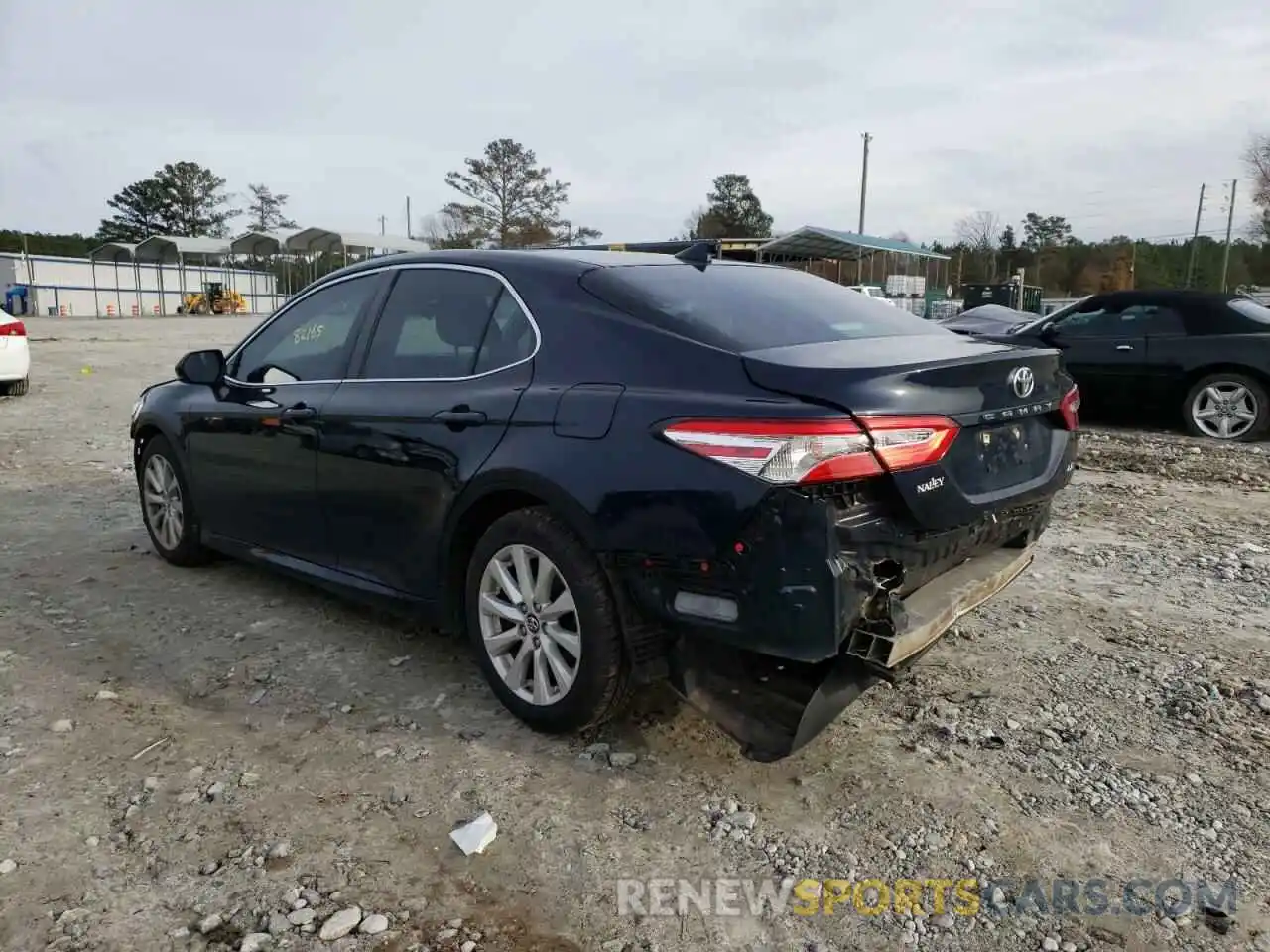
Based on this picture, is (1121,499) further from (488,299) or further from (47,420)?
(47,420)

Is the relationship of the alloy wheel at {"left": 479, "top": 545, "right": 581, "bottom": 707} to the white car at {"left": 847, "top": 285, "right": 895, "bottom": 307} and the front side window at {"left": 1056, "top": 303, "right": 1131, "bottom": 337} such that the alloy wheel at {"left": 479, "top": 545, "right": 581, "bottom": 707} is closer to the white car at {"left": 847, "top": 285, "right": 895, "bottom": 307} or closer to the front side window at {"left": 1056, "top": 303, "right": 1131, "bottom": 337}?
the white car at {"left": 847, "top": 285, "right": 895, "bottom": 307}

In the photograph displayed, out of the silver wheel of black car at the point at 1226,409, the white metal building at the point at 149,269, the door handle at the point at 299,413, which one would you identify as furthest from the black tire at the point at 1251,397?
the white metal building at the point at 149,269

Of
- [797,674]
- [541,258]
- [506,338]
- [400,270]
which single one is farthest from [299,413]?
[797,674]

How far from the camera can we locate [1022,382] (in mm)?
3205

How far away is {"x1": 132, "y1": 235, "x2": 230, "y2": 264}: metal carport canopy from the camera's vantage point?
43594mm

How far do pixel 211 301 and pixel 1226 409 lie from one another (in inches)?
1734

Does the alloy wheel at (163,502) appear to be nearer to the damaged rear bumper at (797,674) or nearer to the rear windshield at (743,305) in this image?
the rear windshield at (743,305)

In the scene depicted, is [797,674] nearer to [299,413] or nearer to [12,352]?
[299,413]

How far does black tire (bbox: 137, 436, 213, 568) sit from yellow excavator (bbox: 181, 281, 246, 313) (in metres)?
42.6

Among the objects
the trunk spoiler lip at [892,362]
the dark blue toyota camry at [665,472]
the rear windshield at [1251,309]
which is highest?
the rear windshield at [1251,309]

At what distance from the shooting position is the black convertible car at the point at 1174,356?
9055 mm

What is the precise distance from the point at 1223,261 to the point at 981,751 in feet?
191

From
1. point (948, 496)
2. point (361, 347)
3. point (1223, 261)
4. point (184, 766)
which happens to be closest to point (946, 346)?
point (948, 496)

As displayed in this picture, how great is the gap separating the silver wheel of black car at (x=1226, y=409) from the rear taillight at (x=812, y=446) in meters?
7.91
